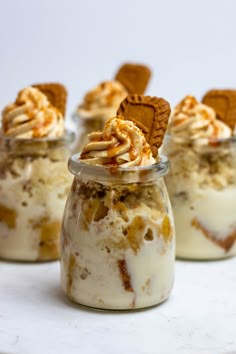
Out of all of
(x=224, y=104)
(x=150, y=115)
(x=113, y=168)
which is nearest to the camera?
(x=113, y=168)

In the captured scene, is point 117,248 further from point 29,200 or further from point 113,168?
point 29,200

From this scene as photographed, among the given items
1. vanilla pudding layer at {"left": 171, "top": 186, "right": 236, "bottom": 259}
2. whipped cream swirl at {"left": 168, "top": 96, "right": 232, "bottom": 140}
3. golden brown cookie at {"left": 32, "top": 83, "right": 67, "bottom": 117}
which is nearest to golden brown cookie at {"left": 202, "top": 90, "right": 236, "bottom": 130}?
whipped cream swirl at {"left": 168, "top": 96, "right": 232, "bottom": 140}

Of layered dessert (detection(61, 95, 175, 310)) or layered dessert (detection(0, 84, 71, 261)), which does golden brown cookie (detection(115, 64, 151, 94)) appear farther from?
layered dessert (detection(61, 95, 175, 310))

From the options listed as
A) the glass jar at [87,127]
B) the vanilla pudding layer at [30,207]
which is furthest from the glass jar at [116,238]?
the glass jar at [87,127]

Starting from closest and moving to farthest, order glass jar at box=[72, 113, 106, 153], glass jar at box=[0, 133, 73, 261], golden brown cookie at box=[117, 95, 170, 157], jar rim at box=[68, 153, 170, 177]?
jar rim at box=[68, 153, 170, 177] < golden brown cookie at box=[117, 95, 170, 157] < glass jar at box=[0, 133, 73, 261] < glass jar at box=[72, 113, 106, 153]

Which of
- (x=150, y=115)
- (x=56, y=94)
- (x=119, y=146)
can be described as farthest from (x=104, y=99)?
(x=119, y=146)

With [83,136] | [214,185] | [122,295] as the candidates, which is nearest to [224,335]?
[122,295]

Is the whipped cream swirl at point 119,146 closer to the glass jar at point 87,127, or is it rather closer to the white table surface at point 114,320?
the white table surface at point 114,320
